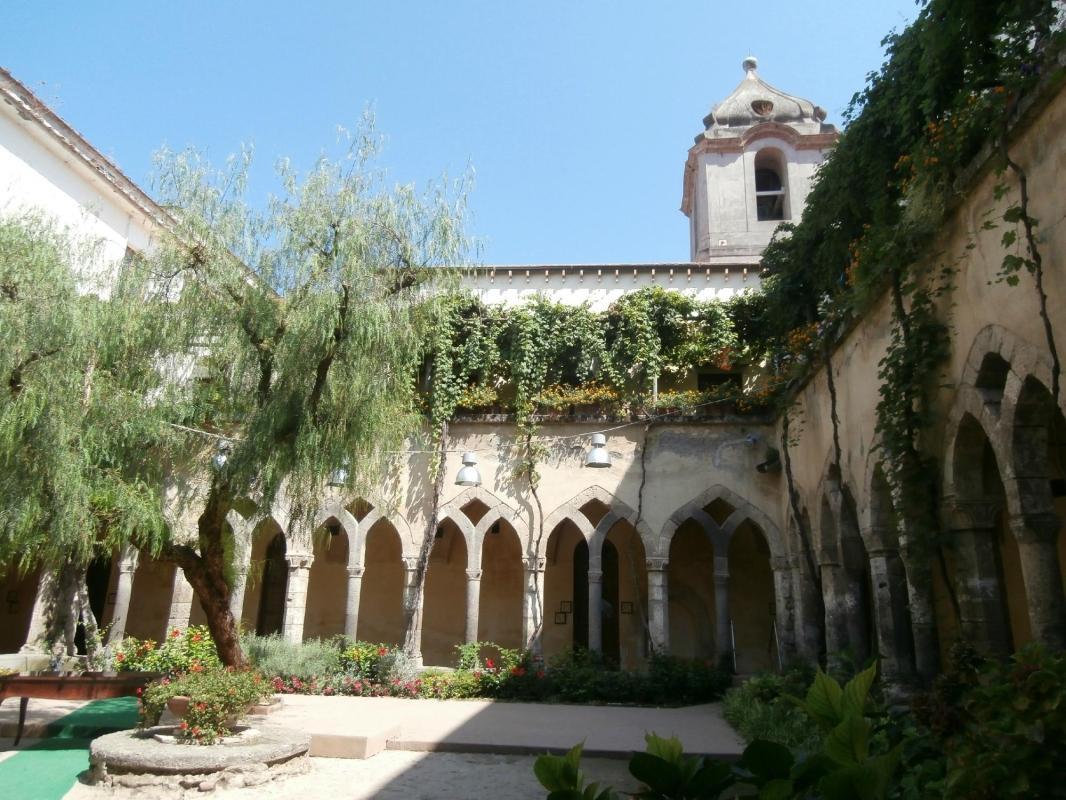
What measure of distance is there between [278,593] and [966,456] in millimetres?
12823

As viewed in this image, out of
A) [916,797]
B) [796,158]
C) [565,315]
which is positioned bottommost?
[916,797]

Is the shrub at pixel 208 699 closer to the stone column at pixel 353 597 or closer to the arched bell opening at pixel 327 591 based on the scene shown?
the stone column at pixel 353 597

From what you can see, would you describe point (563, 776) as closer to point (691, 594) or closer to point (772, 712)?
point (772, 712)

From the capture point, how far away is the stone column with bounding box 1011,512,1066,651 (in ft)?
16.6

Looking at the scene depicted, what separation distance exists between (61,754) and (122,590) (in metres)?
6.43

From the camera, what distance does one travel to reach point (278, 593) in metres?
15.3

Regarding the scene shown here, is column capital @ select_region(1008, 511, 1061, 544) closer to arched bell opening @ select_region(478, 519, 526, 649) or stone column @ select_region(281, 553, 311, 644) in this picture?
arched bell opening @ select_region(478, 519, 526, 649)

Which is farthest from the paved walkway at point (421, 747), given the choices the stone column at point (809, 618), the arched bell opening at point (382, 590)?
the arched bell opening at point (382, 590)

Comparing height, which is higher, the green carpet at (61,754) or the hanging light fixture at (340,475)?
the hanging light fixture at (340,475)

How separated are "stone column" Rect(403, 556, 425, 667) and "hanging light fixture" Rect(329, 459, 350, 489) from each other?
15.6 ft

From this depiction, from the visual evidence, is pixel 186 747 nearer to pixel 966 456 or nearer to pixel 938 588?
pixel 966 456

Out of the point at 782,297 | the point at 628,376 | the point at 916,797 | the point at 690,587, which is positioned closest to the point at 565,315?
the point at 628,376

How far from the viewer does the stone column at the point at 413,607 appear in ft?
40.2

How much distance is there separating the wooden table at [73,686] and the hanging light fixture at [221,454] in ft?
7.62
